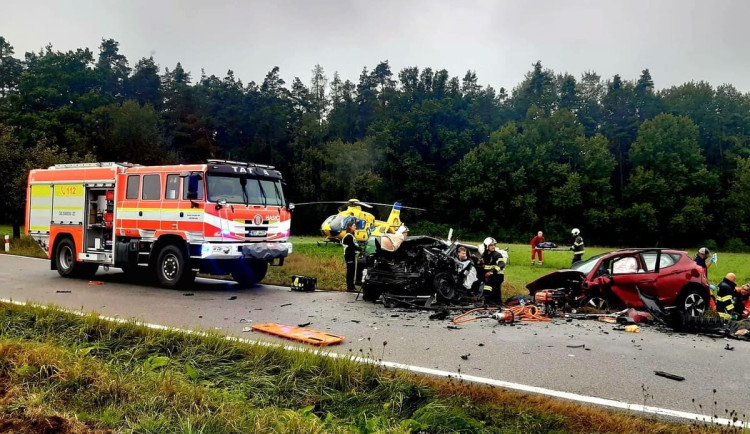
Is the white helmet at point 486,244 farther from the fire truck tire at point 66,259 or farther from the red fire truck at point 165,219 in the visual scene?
the fire truck tire at point 66,259

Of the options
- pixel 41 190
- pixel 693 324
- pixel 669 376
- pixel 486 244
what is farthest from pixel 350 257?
pixel 41 190

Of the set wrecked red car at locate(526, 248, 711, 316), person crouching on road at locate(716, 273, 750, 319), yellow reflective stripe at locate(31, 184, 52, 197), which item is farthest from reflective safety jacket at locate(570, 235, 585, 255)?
yellow reflective stripe at locate(31, 184, 52, 197)

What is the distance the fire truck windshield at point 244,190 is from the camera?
1198 cm

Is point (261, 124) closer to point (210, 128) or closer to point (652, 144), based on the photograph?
point (210, 128)

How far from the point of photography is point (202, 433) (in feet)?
12.8

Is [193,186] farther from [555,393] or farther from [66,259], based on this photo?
[555,393]

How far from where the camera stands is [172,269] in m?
12.4

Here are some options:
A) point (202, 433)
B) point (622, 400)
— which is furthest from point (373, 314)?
point (202, 433)

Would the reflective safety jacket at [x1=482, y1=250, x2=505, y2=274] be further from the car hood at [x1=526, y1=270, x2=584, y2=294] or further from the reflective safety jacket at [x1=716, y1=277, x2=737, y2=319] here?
the reflective safety jacket at [x1=716, y1=277, x2=737, y2=319]

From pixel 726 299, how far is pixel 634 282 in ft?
5.23

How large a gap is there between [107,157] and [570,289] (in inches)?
2195

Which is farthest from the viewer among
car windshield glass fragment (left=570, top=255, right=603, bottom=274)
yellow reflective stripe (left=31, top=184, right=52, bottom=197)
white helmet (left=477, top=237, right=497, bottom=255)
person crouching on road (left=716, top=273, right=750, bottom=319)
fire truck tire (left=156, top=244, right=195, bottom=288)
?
yellow reflective stripe (left=31, top=184, right=52, bottom=197)

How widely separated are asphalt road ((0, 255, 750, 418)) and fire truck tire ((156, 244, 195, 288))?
1.06ft

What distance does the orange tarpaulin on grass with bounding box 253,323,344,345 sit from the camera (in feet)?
23.7
